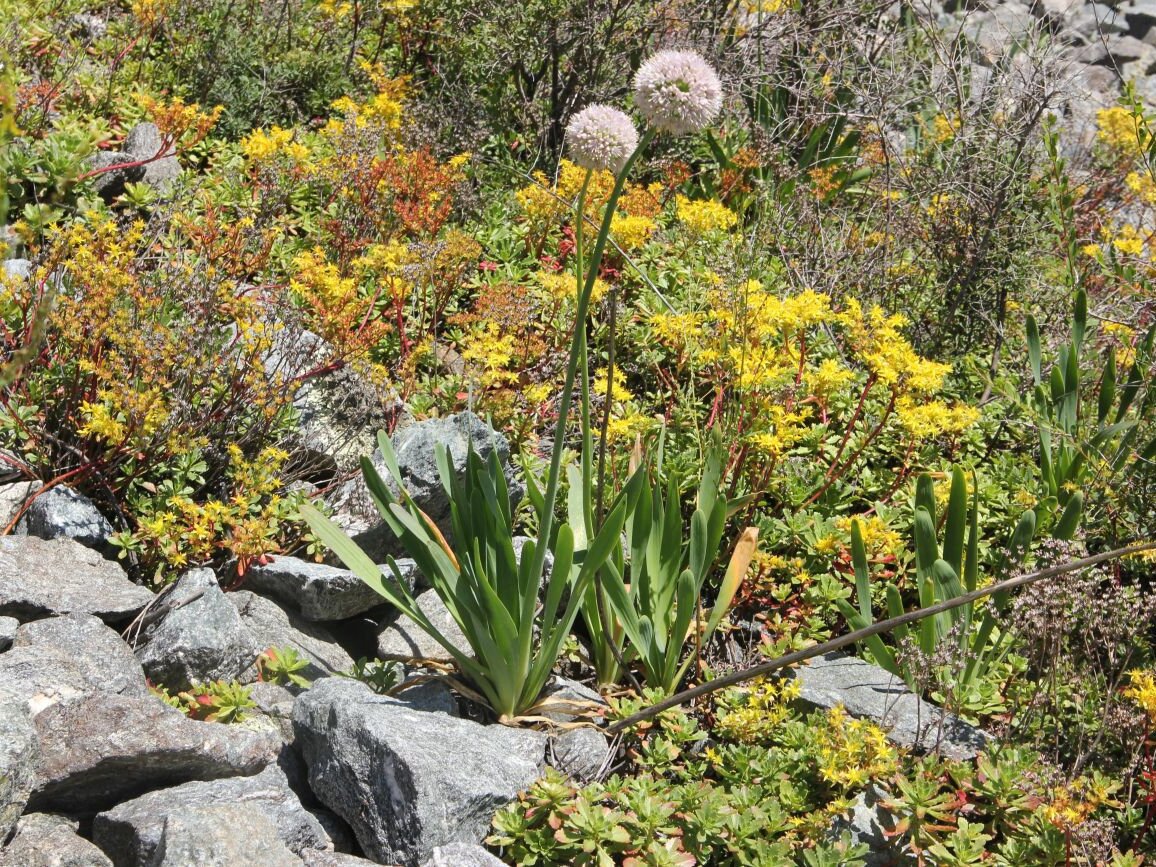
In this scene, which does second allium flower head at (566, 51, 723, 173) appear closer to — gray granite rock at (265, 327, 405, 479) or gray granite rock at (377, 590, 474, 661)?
gray granite rock at (377, 590, 474, 661)

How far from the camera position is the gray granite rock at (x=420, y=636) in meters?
3.79

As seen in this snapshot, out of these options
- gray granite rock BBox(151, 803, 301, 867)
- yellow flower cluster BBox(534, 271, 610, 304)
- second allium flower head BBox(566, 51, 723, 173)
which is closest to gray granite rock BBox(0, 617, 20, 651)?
gray granite rock BBox(151, 803, 301, 867)

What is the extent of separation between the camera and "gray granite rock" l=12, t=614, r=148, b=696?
310 cm

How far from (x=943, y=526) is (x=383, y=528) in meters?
2.02

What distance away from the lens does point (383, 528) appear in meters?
4.03

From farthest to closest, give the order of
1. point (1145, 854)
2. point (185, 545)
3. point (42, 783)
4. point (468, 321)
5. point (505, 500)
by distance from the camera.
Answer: point (468, 321) < point (185, 545) < point (505, 500) < point (1145, 854) < point (42, 783)

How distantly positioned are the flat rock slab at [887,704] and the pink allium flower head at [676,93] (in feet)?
5.82

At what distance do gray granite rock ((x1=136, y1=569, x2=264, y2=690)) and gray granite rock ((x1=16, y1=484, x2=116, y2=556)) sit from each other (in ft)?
1.69

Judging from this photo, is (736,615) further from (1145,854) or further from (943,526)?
(1145,854)

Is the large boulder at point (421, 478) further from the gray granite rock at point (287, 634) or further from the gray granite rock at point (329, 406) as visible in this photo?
the gray granite rock at point (287, 634)

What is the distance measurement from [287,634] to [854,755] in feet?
5.98

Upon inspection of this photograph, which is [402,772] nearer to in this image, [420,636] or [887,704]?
[420,636]

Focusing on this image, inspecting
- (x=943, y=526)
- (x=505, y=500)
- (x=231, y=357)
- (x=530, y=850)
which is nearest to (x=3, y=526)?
(x=231, y=357)

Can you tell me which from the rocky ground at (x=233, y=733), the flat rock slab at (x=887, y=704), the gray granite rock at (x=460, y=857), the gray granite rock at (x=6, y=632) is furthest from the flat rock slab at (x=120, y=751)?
the flat rock slab at (x=887, y=704)
